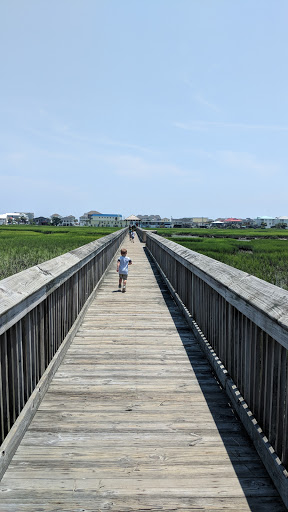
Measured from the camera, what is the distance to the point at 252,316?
305 cm

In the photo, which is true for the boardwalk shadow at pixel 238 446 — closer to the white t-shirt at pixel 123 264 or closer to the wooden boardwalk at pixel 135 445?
the wooden boardwalk at pixel 135 445

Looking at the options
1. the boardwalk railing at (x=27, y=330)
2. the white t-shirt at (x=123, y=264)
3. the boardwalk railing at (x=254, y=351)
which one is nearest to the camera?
the boardwalk railing at (x=254, y=351)

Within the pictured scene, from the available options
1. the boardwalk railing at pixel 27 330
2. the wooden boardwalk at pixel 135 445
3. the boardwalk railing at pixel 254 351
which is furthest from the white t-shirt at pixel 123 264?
the boardwalk railing at pixel 254 351

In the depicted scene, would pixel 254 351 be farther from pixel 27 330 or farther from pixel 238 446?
pixel 27 330

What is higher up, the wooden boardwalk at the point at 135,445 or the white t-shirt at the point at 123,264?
the white t-shirt at the point at 123,264

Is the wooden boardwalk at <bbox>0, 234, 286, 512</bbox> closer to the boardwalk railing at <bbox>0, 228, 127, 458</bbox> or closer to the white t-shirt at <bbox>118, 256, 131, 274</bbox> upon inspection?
the boardwalk railing at <bbox>0, 228, 127, 458</bbox>

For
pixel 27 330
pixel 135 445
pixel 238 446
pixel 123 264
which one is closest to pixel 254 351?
pixel 238 446

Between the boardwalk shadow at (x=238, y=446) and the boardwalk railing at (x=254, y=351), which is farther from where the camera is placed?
the boardwalk railing at (x=254, y=351)

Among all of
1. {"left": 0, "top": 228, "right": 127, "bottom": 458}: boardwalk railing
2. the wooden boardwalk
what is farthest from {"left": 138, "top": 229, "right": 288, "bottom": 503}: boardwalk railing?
{"left": 0, "top": 228, "right": 127, "bottom": 458}: boardwalk railing

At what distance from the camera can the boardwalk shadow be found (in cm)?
245

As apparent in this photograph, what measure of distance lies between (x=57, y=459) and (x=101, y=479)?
396 mm

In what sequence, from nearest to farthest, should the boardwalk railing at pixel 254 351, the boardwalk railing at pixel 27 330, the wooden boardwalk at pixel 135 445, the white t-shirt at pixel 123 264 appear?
the wooden boardwalk at pixel 135 445, the boardwalk railing at pixel 254 351, the boardwalk railing at pixel 27 330, the white t-shirt at pixel 123 264

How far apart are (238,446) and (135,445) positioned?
77 cm

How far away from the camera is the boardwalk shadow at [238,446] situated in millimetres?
2449
